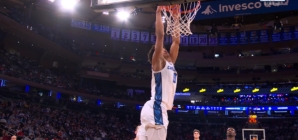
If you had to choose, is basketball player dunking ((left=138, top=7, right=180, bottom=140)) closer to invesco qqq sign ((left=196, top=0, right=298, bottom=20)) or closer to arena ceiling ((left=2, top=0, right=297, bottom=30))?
invesco qqq sign ((left=196, top=0, right=298, bottom=20))

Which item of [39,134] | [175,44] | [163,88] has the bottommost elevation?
[39,134]

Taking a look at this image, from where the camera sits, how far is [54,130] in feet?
68.4

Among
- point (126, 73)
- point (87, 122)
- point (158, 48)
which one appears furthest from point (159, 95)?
point (126, 73)

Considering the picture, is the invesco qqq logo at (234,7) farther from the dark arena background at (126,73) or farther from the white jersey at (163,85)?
the white jersey at (163,85)

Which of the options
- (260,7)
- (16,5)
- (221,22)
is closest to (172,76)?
(260,7)

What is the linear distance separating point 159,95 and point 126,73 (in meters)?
31.1

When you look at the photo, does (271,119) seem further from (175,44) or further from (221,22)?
(175,44)

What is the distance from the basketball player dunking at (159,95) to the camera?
11.1 feet

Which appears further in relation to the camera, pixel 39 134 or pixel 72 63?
pixel 72 63

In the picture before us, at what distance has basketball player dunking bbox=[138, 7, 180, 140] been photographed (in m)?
3.37

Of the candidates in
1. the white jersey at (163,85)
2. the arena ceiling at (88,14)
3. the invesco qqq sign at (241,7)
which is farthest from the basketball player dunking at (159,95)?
the arena ceiling at (88,14)

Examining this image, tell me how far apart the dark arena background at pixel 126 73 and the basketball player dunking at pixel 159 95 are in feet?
59.8

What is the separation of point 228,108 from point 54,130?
2017 centimetres

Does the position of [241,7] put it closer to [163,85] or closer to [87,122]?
[163,85]
